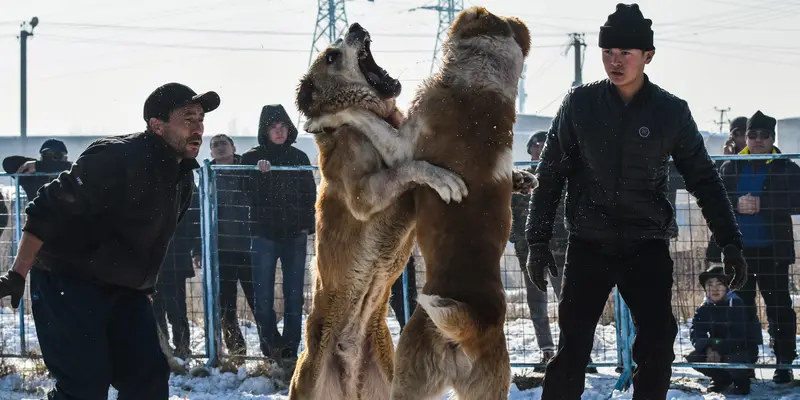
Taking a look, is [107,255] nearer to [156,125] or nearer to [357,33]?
[156,125]

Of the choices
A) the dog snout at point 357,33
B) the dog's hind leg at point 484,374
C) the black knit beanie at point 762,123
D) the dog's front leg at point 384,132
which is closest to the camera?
the dog's hind leg at point 484,374

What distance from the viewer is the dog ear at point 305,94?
397 centimetres

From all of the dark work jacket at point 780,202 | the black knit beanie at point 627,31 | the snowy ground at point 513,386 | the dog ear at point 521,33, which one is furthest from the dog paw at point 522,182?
the dark work jacket at point 780,202

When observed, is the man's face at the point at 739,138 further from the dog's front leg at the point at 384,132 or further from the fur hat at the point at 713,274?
the dog's front leg at the point at 384,132

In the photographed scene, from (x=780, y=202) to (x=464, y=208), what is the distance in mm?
4451

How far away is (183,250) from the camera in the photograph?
26.9 feet

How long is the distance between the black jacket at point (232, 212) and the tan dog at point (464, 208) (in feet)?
14.1

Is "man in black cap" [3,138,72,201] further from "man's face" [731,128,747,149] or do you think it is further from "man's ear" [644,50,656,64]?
"man's face" [731,128,747,149]

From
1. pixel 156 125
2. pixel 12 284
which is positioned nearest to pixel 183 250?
pixel 156 125

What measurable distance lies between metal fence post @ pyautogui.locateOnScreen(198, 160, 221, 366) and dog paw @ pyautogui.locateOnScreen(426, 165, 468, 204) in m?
4.70

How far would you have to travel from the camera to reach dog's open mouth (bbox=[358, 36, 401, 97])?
3.88 meters

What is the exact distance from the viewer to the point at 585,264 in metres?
4.37

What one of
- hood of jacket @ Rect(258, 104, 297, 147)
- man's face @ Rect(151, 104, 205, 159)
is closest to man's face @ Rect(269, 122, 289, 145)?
hood of jacket @ Rect(258, 104, 297, 147)

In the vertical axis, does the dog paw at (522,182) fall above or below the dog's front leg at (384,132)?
below
